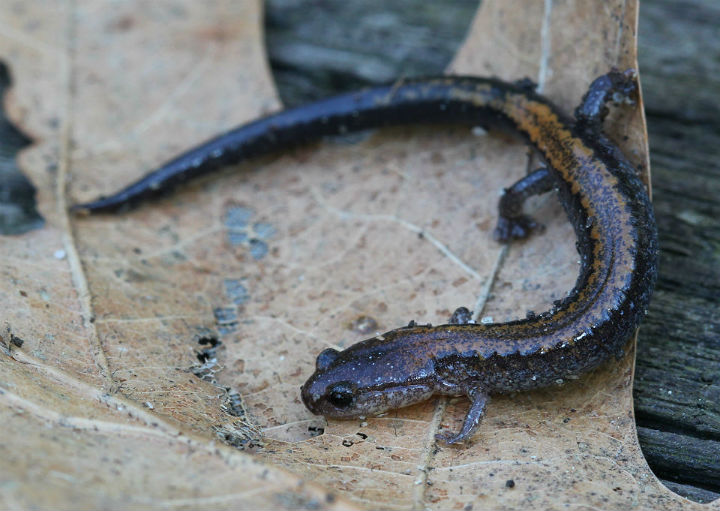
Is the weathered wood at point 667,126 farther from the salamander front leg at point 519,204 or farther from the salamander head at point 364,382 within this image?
the salamander head at point 364,382

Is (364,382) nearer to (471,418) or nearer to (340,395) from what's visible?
(340,395)

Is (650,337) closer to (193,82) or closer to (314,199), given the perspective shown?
(314,199)

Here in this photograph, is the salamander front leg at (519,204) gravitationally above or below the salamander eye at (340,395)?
above

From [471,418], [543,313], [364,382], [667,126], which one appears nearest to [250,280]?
[364,382]

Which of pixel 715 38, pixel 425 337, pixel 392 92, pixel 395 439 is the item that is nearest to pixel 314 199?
Result: pixel 392 92

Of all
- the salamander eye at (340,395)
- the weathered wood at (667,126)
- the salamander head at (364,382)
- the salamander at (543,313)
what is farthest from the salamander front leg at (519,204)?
the salamander eye at (340,395)

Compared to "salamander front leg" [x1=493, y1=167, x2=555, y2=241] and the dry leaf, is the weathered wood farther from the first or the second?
"salamander front leg" [x1=493, y1=167, x2=555, y2=241]
